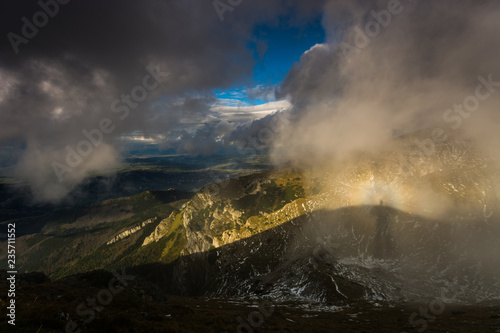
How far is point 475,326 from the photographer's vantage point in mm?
69062

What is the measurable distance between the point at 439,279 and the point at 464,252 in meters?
51.2

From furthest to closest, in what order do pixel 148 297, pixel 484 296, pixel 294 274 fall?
pixel 294 274 < pixel 484 296 < pixel 148 297

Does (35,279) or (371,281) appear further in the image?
(371,281)

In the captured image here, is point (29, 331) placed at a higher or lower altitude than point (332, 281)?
higher

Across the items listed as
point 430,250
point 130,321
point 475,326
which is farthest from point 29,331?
point 430,250

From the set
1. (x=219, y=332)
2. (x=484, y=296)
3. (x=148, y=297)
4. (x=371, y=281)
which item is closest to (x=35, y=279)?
(x=148, y=297)

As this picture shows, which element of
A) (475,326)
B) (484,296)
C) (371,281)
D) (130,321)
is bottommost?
(484,296)

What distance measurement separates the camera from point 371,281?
164 metres

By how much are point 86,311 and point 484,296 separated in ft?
730

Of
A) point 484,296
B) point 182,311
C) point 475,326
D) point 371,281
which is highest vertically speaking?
point 182,311

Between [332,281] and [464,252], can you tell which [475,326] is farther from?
[464,252]

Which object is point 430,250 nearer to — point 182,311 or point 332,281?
point 332,281

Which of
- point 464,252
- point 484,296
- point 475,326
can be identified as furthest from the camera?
point 464,252

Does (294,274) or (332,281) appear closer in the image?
(332,281)
